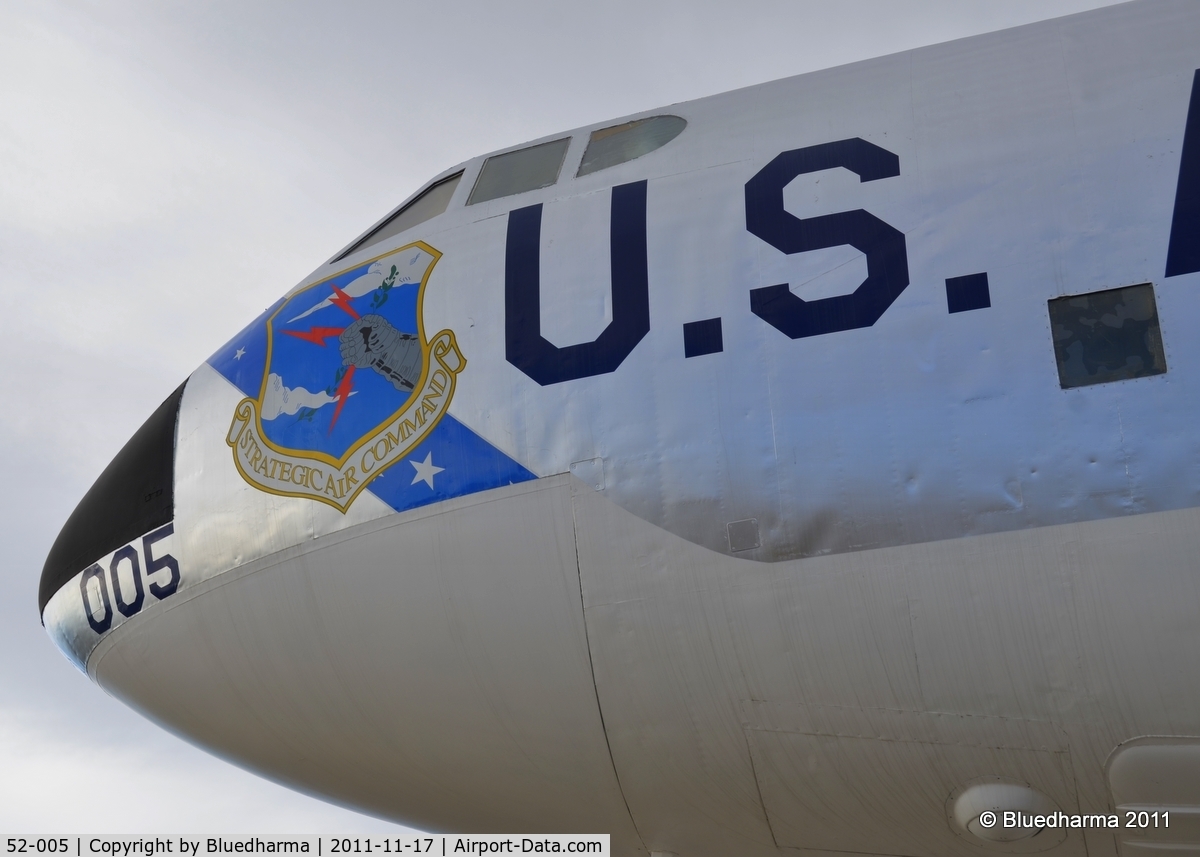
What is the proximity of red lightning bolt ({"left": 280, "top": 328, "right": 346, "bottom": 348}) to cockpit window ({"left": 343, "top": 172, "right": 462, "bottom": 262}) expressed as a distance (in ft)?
2.81

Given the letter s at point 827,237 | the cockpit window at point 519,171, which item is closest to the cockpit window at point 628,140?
the cockpit window at point 519,171

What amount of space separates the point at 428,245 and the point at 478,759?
3590 millimetres

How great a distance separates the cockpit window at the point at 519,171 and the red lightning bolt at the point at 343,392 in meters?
1.64

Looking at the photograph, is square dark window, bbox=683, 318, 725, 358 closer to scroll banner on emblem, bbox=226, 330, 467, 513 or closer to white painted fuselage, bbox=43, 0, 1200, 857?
white painted fuselage, bbox=43, 0, 1200, 857

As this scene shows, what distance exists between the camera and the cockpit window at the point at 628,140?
855 cm

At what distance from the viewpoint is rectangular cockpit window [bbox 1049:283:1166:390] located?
6.60 metres

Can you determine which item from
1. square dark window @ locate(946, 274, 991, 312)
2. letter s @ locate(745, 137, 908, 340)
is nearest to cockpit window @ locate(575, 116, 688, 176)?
letter s @ locate(745, 137, 908, 340)

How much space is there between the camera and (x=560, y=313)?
7820 mm

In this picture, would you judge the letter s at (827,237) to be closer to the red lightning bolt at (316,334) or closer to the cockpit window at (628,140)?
the cockpit window at (628,140)

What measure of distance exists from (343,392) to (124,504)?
6.80 feet

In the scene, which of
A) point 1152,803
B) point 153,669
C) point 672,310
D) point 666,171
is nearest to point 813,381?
point 672,310

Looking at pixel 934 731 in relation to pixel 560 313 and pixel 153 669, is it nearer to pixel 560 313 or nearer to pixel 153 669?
pixel 560 313

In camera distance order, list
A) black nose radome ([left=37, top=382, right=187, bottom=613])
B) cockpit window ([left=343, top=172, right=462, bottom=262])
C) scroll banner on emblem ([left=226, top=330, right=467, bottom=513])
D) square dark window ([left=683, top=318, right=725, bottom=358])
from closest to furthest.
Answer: square dark window ([left=683, top=318, right=725, bottom=358]) → scroll banner on emblem ([left=226, top=330, right=467, bottom=513]) → black nose radome ([left=37, top=382, right=187, bottom=613]) → cockpit window ([left=343, top=172, right=462, bottom=262])
